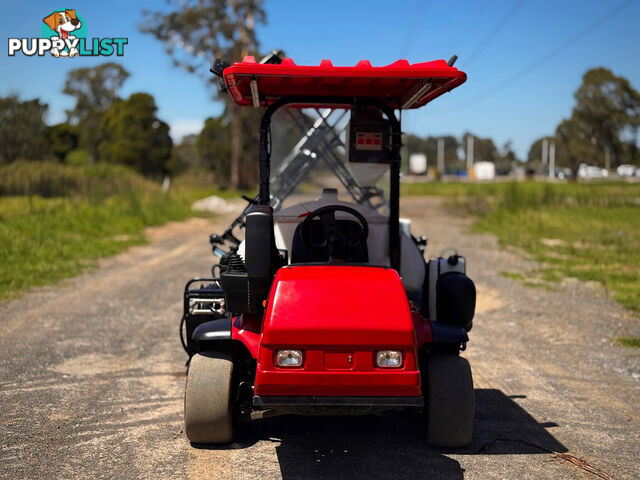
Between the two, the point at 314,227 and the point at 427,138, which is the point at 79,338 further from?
the point at 427,138

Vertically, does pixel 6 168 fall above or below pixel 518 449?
above

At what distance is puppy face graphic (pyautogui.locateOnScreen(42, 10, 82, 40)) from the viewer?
41.8ft

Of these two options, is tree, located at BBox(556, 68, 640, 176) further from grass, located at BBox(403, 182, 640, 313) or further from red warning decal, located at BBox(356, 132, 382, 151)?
red warning decal, located at BBox(356, 132, 382, 151)

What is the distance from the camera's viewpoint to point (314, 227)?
5344 millimetres

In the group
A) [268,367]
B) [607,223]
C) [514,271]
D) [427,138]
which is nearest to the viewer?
[268,367]

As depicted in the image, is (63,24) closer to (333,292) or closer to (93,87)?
(333,292)

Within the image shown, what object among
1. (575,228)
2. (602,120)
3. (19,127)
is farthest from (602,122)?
(19,127)

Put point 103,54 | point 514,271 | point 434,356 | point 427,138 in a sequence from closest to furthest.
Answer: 1. point 434,356
2. point 103,54
3. point 514,271
4. point 427,138

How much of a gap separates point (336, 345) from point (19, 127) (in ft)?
78.3

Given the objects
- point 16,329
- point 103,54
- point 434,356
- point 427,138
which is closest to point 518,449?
point 434,356

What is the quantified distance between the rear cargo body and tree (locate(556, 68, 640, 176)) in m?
31.6

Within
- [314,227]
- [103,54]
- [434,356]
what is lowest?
[434,356]

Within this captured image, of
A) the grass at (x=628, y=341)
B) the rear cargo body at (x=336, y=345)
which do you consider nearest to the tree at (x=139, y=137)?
the grass at (x=628, y=341)

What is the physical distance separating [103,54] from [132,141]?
38.0 meters
